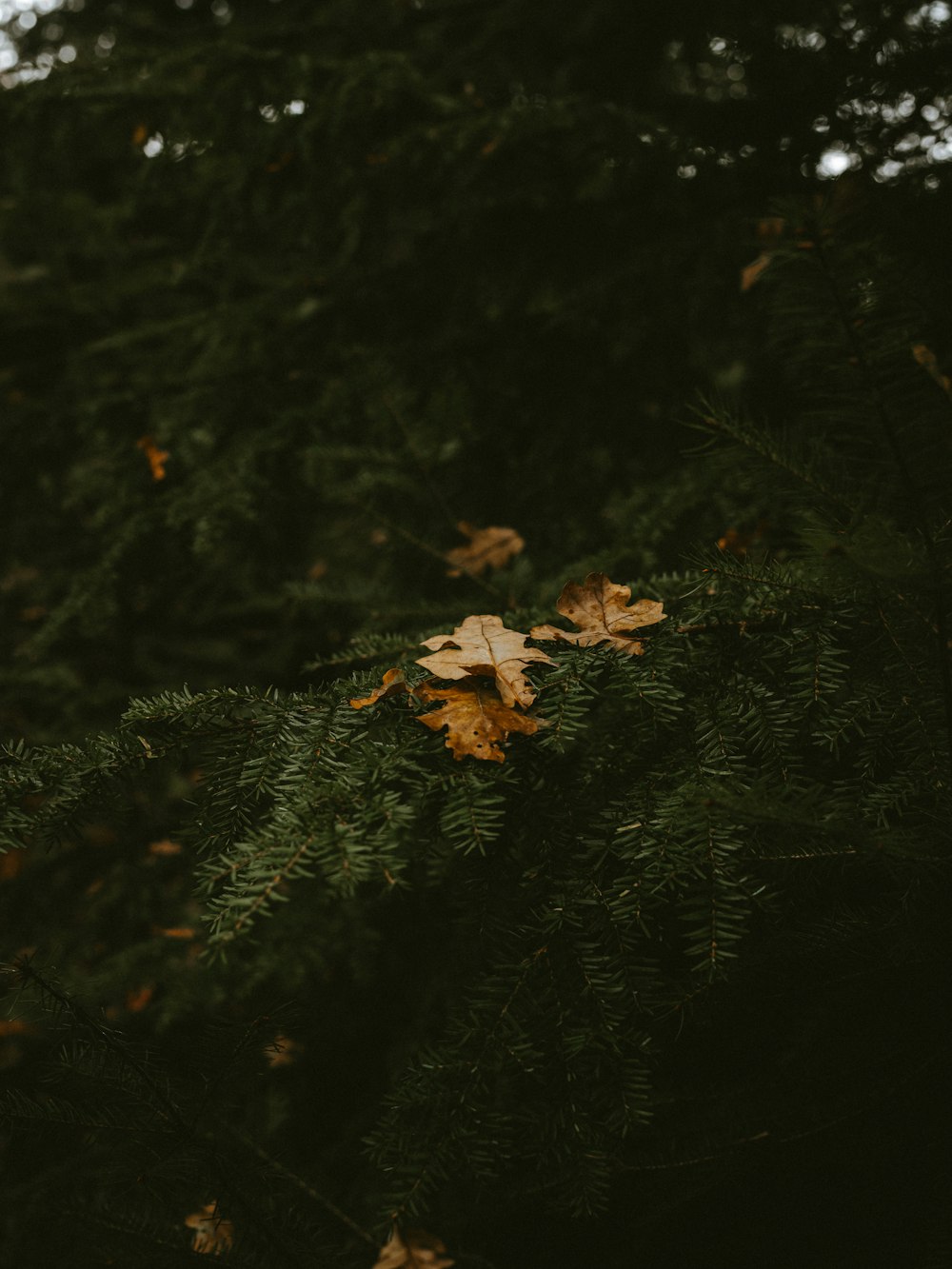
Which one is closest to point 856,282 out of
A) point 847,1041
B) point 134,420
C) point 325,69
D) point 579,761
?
point 579,761

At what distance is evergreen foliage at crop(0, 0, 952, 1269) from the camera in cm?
90

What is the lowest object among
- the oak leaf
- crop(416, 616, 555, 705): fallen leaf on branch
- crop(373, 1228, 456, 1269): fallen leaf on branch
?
crop(373, 1228, 456, 1269): fallen leaf on branch

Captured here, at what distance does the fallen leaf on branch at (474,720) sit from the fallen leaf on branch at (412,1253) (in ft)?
2.46

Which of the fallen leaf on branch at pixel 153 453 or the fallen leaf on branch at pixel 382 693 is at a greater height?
the fallen leaf on branch at pixel 153 453

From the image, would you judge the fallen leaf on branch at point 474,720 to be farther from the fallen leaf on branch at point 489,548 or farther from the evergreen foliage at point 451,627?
the fallen leaf on branch at point 489,548

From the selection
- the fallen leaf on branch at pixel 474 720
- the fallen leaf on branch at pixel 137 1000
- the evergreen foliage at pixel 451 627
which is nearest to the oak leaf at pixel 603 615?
the evergreen foliage at pixel 451 627

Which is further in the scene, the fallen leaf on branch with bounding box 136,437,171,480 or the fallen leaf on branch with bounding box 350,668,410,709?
the fallen leaf on branch with bounding box 136,437,171,480

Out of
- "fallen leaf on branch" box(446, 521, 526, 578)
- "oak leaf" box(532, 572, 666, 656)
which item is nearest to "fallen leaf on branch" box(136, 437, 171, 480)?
"fallen leaf on branch" box(446, 521, 526, 578)

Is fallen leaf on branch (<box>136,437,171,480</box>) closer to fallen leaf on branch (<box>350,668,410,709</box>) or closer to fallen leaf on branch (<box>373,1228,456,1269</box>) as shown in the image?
fallen leaf on branch (<box>350,668,410,709</box>)

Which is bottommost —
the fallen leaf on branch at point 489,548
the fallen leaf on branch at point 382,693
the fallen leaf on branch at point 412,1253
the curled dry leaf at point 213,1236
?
the fallen leaf on branch at point 412,1253

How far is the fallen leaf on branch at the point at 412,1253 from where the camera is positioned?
1106 mm

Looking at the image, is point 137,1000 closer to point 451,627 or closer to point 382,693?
point 451,627

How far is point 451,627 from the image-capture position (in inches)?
52.9

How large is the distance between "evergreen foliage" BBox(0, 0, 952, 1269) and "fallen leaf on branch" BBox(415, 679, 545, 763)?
0.09 ft
